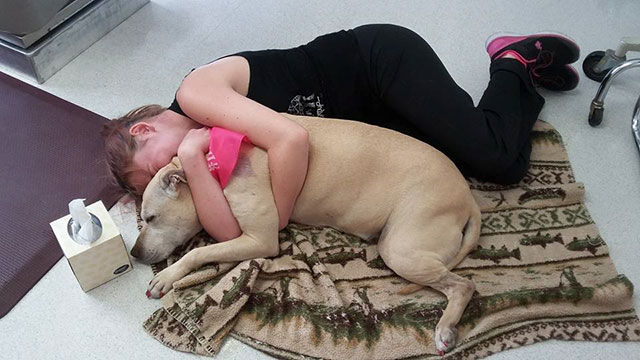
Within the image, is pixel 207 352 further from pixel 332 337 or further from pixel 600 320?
pixel 600 320

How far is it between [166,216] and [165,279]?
0.17 meters

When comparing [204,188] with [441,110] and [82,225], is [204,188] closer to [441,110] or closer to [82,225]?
[82,225]

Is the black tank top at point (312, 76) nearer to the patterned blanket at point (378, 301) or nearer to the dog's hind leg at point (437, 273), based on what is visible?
the patterned blanket at point (378, 301)

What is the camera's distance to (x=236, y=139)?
1688mm

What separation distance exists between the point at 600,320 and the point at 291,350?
84 centimetres

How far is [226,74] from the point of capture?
6.07 feet

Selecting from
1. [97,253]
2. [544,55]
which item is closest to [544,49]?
[544,55]

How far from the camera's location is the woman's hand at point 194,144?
1698 mm

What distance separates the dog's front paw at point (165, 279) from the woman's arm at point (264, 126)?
31cm

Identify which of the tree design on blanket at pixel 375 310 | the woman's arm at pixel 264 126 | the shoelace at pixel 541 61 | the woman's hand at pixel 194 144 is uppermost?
the shoelace at pixel 541 61

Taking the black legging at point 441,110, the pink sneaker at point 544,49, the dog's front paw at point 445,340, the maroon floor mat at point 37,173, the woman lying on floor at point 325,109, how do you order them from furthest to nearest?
the pink sneaker at point 544,49, the black legging at point 441,110, the maroon floor mat at point 37,173, the woman lying on floor at point 325,109, the dog's front paw at point 445,340

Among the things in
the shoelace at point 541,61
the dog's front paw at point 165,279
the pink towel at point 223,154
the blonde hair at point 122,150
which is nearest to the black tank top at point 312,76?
the blonde hair at point 122,150

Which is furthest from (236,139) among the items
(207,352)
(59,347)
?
(59,347)

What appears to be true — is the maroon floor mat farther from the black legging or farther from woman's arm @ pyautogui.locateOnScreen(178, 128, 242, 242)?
the black legging
